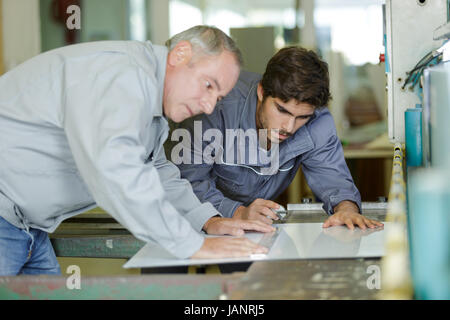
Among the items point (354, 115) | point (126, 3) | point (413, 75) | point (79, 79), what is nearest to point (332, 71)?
point (354, 115)

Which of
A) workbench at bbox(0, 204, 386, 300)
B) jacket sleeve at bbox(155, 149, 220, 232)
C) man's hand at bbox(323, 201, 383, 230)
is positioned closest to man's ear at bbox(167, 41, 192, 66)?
jacket sleeve at bbox(155, 149, 220, 232)

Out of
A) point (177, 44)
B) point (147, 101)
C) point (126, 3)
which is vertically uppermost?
point (126, 3)

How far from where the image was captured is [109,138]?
39.6 inches

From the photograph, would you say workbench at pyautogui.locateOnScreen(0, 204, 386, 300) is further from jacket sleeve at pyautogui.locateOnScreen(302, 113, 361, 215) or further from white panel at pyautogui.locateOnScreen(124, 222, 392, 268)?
jacket sleeve at pyautogui.locateOnScreen(302, 113, 361, 215)

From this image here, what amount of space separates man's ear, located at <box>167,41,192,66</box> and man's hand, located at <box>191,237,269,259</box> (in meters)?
0.42

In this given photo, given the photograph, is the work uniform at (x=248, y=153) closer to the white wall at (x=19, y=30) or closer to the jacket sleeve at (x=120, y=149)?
the jacket sleeve at (x=120, y=149)

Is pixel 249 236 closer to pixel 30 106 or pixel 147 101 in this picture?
pixel 147 101

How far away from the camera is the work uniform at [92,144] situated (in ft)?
3.38

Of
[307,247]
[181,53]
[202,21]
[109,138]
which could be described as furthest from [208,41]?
[202,21]

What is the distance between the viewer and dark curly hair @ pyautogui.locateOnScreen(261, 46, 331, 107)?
5.40ft

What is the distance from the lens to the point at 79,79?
3.63ft

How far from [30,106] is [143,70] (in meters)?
0.28

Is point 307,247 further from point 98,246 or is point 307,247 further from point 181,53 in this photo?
point 98,246

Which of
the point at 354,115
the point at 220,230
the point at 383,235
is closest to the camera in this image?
the point at 383,235
